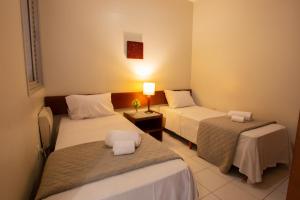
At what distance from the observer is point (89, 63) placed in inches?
105

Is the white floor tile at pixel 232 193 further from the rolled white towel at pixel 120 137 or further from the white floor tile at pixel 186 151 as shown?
the rolled white towel at pixel 120 137

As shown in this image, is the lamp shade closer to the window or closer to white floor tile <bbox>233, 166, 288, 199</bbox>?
the window

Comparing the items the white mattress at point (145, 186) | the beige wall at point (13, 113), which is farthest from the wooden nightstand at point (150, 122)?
the beige wall at point (13, 113)

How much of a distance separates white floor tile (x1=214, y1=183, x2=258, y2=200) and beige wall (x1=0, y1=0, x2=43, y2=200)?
1.77 metres

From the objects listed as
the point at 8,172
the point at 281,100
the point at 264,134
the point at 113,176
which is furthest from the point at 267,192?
the point at 8,172

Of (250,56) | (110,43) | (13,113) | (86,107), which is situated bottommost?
(86,107)

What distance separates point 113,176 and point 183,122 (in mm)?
1908

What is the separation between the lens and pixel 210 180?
200 cm

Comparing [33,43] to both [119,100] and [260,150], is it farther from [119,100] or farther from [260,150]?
[260,150]

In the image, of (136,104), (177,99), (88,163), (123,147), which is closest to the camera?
(88,163)

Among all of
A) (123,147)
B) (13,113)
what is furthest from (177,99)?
(13,113)

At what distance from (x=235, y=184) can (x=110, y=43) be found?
104 inches

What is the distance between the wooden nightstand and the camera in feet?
9.13

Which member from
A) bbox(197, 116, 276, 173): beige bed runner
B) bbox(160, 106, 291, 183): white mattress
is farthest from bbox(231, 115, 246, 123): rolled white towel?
bbox(160, 106, 291, 183): white mattress
